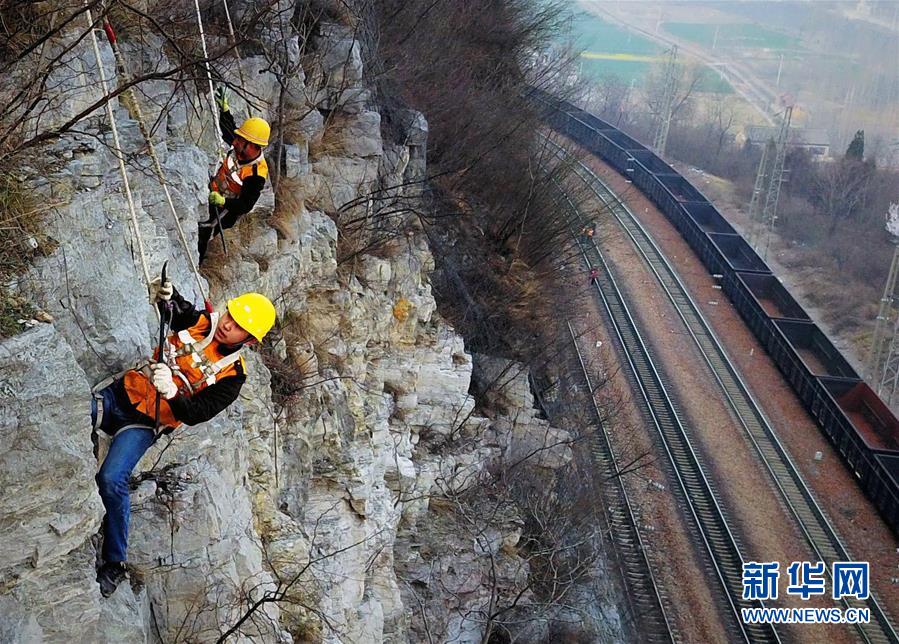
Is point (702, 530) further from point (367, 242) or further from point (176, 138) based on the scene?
point (176, 138)

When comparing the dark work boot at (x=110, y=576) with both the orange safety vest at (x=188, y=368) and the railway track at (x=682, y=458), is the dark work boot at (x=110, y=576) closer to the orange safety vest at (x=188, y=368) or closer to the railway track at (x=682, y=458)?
the orange safety vest at (x=188, y=368)

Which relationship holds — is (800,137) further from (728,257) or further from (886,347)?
(728,257)

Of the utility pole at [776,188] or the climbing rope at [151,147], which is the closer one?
the climbing rope at [151,147]

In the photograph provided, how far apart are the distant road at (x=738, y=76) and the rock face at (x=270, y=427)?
74.0 meters

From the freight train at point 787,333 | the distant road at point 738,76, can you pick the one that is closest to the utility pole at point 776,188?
the freight train at point 787,333

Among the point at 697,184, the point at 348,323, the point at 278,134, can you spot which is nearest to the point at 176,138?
the point at 278,134

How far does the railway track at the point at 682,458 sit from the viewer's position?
19.5 m

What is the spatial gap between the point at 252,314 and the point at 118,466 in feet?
4.71

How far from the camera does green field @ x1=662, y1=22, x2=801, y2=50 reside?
10594 cm

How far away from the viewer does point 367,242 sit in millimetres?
13852

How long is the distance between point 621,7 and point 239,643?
131 meters

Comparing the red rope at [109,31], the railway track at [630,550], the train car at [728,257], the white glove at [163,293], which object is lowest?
the railway track at [630,550]

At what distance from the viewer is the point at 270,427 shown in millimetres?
9562

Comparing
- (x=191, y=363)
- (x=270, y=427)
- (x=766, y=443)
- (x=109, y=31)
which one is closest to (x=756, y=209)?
(x=766, y=443)
